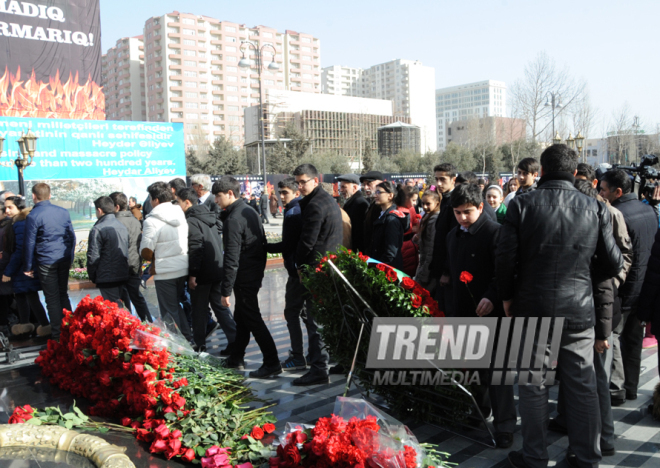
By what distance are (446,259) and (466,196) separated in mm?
938

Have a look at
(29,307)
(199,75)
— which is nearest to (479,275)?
(29,307)

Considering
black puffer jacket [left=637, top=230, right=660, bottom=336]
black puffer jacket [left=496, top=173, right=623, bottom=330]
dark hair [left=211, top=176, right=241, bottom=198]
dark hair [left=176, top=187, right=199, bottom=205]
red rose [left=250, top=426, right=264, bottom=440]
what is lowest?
red rose [left=250, top=426, right=264, bottom=440]

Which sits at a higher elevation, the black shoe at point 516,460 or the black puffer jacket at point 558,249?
the black puffer jacket at point 558,249

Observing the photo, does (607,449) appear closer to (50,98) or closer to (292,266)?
(292,266)

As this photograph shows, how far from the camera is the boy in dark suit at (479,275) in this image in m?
3.70

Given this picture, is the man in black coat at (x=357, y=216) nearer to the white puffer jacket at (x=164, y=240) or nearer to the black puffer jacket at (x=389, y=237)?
the black puffer jacket at (x=389, y=237)

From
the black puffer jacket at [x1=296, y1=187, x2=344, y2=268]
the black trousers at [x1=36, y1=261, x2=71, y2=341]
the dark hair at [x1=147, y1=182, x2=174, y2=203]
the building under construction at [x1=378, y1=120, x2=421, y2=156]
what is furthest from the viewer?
the building under construction at [x1=378, y1=120, x2=421, y2=156]

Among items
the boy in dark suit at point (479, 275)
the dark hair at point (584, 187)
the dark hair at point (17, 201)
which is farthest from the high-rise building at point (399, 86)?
the boy in dark suit at point (479, 275)

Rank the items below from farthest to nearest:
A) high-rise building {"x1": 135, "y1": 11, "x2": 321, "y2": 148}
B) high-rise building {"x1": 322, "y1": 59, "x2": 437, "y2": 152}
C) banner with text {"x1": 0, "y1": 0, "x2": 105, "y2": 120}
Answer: high-rise building {"x1": 322, "y1": 59, "x2": 437, "y2": 152}
high-rise building {"x1": 135, "y1": 11, "x2": 321, "y2": 148}
banner with text {"x1": 0, "y1": 0, "x2": 105, "y2": 120}

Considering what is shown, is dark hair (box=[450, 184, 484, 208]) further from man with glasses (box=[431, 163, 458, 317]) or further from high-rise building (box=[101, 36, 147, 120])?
high-rise building (box=[101, 36, 147, 120])

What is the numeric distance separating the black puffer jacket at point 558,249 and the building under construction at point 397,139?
282ft

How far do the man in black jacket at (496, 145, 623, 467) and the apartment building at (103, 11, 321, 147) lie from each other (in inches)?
3947

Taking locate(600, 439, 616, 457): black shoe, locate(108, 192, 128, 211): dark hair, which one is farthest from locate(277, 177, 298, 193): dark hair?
locate(600, 439, 616, 457): black shoe

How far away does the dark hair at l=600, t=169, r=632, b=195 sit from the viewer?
4355 mm
